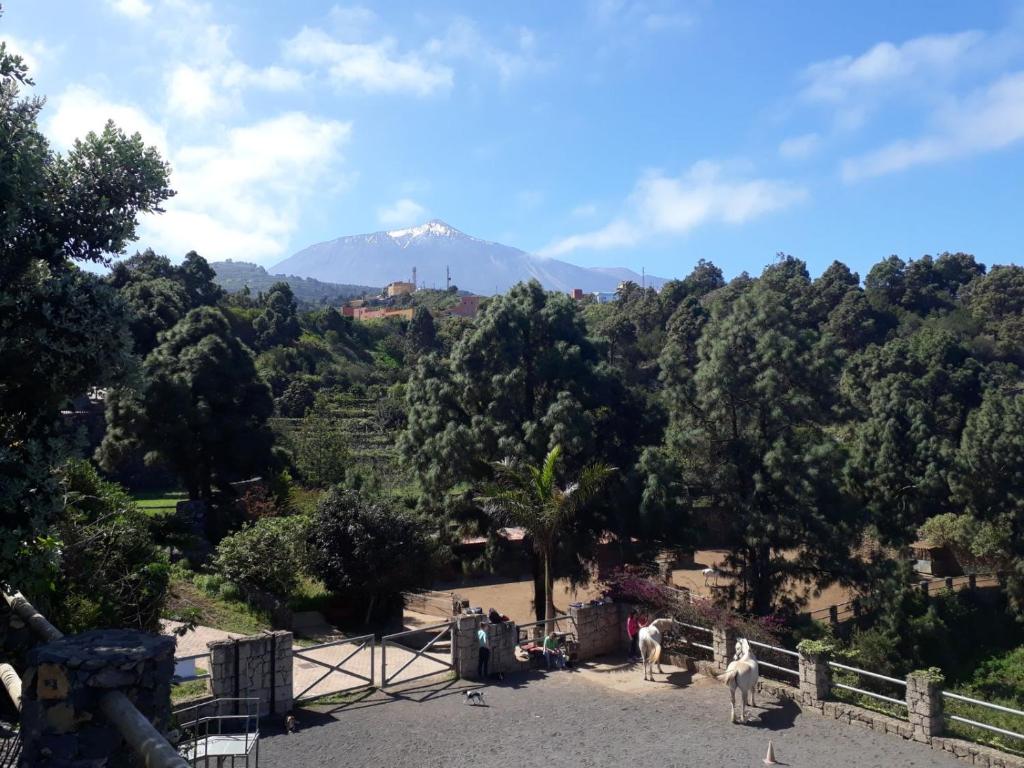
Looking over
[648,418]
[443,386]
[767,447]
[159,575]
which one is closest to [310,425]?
[443,386]

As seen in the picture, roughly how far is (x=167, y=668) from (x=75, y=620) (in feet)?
20.4

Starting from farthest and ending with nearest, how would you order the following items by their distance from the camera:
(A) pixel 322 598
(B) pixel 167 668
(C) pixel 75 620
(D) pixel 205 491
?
1. (D) pixel 205 491
2. (A) pixel 322 598
3. (C) pixel 75 620
4. (B) pixel 167 668


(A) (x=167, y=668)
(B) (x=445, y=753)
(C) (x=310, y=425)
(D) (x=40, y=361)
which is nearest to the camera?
(A) (x=167, y=668)

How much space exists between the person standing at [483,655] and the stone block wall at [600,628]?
6.66 ft

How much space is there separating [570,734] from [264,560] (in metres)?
9.37

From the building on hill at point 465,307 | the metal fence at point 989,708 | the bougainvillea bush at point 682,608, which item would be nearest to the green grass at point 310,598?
the bougainvillea bush at point 682,608

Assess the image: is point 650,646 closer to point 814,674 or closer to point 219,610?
point 814,674

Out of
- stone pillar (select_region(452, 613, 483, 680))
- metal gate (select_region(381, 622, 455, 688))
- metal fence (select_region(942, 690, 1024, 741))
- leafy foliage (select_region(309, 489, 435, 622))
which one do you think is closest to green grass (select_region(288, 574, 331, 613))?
leafy foliage (select_region(309, 489, 435, 622))

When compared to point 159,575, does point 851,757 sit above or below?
below

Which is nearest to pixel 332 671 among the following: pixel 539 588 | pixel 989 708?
pixel 539 588

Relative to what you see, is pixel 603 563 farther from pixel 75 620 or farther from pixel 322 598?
pixel 75 620

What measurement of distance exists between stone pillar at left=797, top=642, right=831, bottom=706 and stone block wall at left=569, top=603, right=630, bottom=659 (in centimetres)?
390

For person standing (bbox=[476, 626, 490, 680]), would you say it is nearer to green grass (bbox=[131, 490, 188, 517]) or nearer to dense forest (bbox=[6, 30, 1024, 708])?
dense forest (bbox=[6, 30, 1024, 708])

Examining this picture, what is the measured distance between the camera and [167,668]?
495 cm
